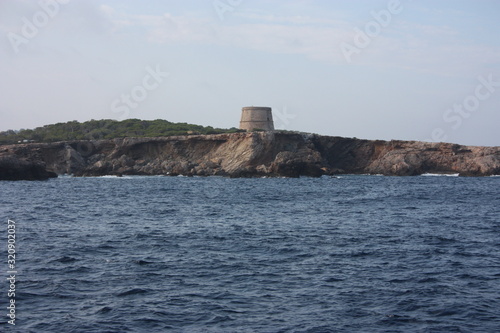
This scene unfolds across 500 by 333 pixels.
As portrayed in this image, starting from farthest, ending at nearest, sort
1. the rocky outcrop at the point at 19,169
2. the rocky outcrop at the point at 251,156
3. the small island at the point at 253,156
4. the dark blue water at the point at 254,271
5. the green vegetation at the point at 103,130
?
1. the green vegetation at the point at 103,130
2. the rocky outcrop at the point at 251,156
3. the small island at the point at 253,156
4. the rocky outcrop at the point at 19,169
5. the dark blue water at the point at 254,271

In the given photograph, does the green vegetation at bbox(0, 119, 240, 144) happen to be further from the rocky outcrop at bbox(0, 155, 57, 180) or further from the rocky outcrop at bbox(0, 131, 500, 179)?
the rocky outcrop at bbox(0, 155, 57, 180)

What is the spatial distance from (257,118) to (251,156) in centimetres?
2968

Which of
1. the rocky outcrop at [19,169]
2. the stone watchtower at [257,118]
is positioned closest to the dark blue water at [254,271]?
the rocky outcrop at [19,169]

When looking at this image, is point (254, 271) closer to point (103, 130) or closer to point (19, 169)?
point (19, 169)

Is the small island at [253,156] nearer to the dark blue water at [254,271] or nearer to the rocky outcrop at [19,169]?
the rocky outcrop at [19,169]

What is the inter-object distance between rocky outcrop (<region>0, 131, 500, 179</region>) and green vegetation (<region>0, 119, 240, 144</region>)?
50.0 feet

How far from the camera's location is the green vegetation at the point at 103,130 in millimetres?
113419

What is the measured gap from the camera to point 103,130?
12275 centimetres

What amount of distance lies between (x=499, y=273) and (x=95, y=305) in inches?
572

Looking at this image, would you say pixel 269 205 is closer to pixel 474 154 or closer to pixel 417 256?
pixel 417 256

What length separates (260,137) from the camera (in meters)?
89.8

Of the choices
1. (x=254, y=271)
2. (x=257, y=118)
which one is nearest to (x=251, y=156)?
(x=257, y=118)

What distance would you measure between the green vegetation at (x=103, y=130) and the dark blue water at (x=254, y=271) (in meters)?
77.6

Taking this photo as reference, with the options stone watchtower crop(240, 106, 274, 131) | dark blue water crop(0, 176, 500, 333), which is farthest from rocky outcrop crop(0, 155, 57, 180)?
stone watchtower crop(240, 106, 274, 131)
